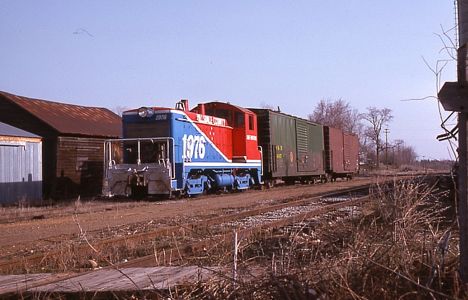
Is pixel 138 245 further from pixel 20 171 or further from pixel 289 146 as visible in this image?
pixel 289 146

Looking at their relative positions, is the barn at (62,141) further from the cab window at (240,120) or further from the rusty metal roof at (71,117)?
the cab window at (240,120)

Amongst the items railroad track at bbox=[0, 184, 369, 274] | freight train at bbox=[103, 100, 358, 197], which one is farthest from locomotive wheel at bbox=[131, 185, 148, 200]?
railroad track at bbox=[0, 184, 369, 274]

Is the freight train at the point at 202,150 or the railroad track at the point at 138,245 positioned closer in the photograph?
the railroad track at the point at 138,245

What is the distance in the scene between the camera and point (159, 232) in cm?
1030

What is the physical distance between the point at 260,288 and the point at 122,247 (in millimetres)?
5608

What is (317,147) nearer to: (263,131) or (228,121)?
(263,131)

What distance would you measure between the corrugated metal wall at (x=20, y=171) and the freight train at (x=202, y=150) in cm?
470

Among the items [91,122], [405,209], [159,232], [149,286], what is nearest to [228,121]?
[91,122]

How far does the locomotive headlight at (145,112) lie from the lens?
66.4ft

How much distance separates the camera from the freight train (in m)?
19.6

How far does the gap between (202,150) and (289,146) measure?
313 inches

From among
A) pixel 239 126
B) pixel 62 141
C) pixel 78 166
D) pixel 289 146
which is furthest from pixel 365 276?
pixel 78 166

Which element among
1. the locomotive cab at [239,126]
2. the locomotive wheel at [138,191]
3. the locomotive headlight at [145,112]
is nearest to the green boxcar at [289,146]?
the locomotive cab at [239,126]

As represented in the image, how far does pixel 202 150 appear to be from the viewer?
21484 millimetres
